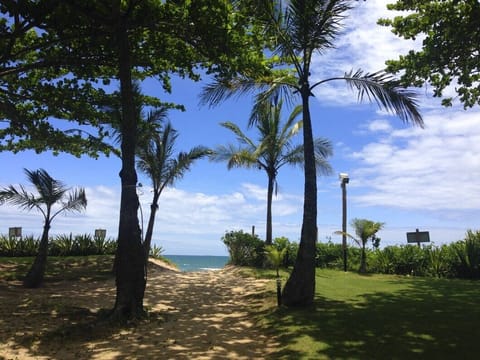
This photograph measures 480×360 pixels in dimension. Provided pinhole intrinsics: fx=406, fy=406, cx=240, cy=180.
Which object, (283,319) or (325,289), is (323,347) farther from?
(325,289)

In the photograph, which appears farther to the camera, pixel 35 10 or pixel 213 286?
pixel 213 286

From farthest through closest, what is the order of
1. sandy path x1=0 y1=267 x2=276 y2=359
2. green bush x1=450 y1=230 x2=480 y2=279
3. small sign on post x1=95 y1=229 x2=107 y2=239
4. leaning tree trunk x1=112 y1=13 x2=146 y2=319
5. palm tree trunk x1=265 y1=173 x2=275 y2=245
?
small sign on post x1=95 y1=229 x2=107 y2=239
palm tree trunk x1=265 y1=173 x2=275 y2=245
green bush x1=450 y1=230 x2=480 y2=279
leaning tree trunk x1=112 y1=13 x2=146 y2=319
sandy path x1=0 y1=267 x2=276 y2=359

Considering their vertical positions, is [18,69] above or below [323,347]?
above

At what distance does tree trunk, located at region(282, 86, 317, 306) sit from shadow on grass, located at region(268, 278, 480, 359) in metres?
0.39

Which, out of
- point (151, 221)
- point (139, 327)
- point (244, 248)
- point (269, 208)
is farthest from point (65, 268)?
point (269, 208)

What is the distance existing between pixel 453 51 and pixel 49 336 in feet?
38.0

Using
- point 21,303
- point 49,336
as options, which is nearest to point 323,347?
point 49,336

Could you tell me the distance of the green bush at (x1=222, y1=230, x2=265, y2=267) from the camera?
63.1 feet

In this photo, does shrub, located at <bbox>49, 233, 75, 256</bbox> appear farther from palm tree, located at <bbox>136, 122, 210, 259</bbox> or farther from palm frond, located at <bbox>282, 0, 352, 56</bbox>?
palm frond, located at <bbox>282, 0, 352, 56</bbox>

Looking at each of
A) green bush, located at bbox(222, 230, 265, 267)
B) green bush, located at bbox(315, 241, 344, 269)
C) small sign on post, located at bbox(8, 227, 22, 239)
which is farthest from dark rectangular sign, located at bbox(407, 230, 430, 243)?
small sign on post, located at bbox(8, 227, 22, 239)

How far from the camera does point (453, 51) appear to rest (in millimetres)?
10758

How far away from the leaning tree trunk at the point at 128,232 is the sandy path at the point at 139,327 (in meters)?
0.61

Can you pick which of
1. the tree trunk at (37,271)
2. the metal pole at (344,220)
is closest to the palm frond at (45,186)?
the tree trunk at (37,271)

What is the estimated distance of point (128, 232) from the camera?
9.27m
